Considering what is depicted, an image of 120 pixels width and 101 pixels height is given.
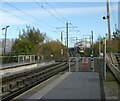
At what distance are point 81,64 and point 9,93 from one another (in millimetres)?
22935

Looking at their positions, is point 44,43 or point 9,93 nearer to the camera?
point 9,93

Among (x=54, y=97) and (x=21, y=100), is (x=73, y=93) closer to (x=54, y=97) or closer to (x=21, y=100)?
(x=54, y=97)

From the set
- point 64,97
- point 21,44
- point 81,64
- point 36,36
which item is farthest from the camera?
point 36,36

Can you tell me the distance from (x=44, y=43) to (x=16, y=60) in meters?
44.9

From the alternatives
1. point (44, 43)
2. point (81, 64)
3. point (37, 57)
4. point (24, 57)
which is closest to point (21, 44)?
point (37, 57)

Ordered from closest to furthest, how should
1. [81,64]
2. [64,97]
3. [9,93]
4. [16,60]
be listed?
[64,97]
[9,93]
[81,64]
[16,60]

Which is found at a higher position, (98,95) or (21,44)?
(21,44)

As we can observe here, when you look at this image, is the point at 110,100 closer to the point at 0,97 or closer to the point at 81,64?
the point at 0,97

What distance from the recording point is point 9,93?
50.7ft

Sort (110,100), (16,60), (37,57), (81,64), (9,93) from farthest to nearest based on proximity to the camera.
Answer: (37,57), (16,60), (81,64), (9,93), (110,100)

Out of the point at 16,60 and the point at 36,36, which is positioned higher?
the point at 36,36

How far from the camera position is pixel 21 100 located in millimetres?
13711

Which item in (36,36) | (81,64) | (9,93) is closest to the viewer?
(9,93)

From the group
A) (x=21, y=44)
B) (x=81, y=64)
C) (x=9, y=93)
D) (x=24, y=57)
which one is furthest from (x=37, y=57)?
(x=9, y=93)
